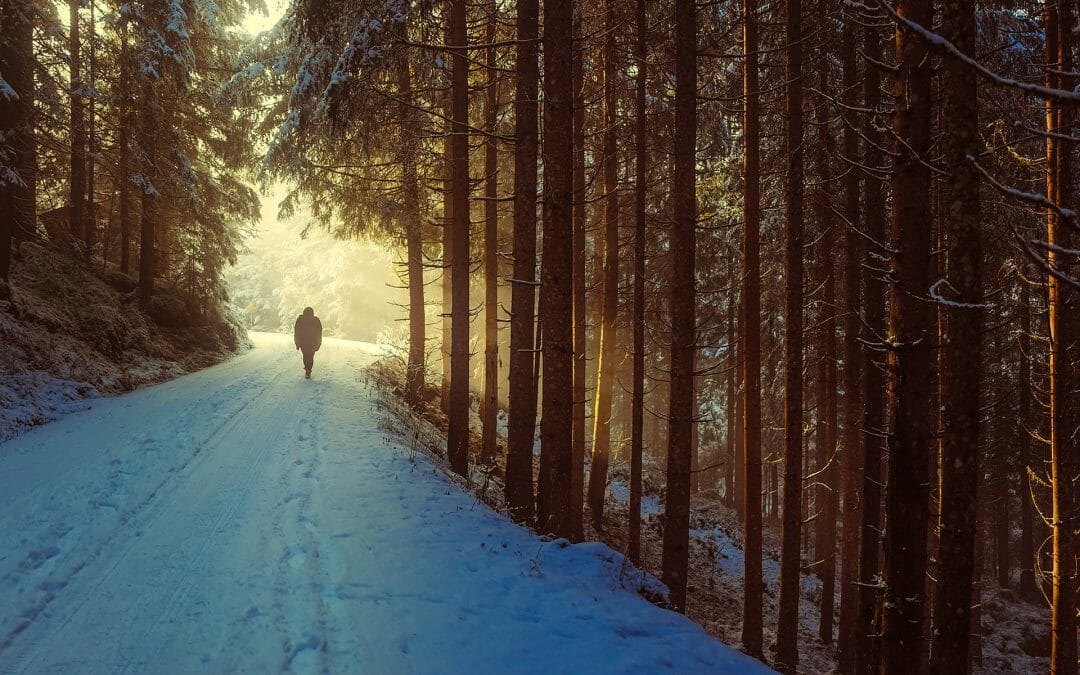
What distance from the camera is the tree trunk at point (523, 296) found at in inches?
358

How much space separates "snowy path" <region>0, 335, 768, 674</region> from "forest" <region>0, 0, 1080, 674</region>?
1822mm

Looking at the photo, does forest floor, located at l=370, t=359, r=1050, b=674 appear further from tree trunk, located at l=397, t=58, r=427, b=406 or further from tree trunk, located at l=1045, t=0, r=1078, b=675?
tree trunk, located at l=1045, t=0, r=1078, b=675

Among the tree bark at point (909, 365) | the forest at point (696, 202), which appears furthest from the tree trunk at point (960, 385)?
the tree bark at point (909, 365)

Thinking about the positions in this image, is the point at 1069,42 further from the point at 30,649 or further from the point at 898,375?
the point at 30,649

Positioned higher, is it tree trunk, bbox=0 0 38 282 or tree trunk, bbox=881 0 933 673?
tree trunk, bbox=0 0 38 282

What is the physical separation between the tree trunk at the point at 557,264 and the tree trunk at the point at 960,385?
14.4 ft

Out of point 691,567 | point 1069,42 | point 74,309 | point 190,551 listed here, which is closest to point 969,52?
point 1069,42

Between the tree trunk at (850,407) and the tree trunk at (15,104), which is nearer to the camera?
the tree trunk at (850,407)

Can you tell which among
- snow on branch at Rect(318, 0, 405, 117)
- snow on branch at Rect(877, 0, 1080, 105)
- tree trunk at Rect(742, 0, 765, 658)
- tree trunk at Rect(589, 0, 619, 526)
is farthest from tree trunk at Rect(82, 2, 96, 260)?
snow on branch at Rect(877, 0, 1080, 105)

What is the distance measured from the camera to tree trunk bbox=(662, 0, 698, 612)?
879 centimetres

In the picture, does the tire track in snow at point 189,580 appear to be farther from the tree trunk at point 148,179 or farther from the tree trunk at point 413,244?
the tree trunk at point 148,179

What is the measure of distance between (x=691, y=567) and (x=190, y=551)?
1401 cm

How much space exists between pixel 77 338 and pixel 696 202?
17.0m

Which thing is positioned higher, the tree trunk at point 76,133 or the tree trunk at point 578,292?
the tree trunk at point 76,133
